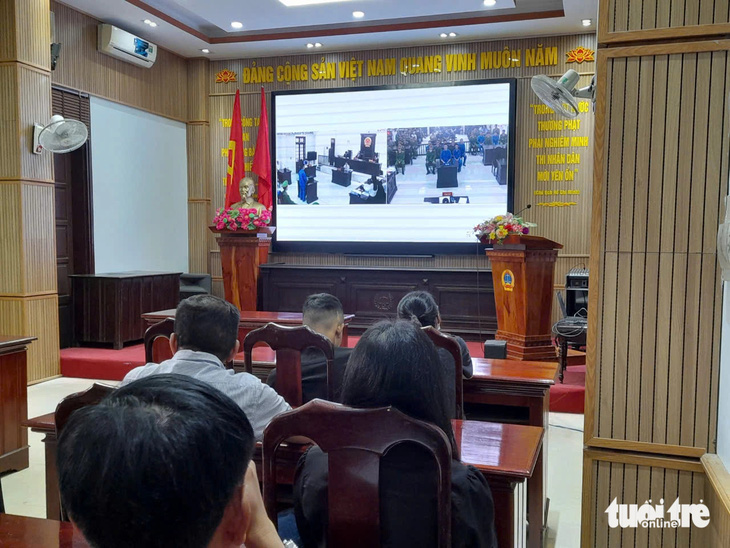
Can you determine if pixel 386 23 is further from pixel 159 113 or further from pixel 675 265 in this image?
pixel 675 265

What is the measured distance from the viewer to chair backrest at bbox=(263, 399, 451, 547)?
1200 millimetres

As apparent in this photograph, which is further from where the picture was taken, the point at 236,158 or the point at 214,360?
the point at 236,158

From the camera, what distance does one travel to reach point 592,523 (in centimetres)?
188

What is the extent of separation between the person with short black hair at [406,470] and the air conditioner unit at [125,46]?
6467 mm

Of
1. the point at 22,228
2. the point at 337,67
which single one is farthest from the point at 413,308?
the point at 337,67

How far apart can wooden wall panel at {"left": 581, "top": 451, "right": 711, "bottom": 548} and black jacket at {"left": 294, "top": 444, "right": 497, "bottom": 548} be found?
68 centimetres

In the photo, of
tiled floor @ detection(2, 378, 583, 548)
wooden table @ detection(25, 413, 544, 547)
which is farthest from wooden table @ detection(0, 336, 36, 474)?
wooden table @ detection(25, 413, 544, 547)

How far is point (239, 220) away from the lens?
673cm

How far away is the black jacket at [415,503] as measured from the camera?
4.14ft

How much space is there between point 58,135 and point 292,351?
156 inches

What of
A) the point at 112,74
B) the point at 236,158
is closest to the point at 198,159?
the point at 236,158

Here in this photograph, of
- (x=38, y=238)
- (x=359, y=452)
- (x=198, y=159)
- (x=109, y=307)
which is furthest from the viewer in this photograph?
(x=198, y=159)

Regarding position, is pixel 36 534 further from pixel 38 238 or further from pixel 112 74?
pixel 112 74
